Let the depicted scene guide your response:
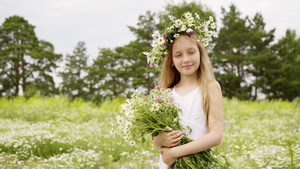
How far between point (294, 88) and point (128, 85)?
576 inches

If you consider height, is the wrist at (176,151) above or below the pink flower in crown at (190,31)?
below

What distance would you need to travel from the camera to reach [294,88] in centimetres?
2333

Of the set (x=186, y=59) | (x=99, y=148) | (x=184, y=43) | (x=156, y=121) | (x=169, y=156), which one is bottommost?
(x=99, y=148)

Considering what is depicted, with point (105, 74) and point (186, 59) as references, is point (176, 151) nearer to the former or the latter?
point (186, 59)

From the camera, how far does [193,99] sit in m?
2.08

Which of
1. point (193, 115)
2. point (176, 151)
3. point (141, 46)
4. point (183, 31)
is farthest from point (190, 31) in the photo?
point (141, 46)

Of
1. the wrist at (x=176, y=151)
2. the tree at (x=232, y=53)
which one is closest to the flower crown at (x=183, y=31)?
the wrist at (x=176, y=151)

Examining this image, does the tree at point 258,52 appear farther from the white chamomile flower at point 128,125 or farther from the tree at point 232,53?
the white chamomile flower at point 128,125

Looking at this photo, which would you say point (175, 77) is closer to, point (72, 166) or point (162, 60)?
point (162, 60)

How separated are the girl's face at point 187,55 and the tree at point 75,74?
24.1m

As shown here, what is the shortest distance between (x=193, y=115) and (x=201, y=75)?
1.10 feet

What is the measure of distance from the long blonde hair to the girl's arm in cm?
5

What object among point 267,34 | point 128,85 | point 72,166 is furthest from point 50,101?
point 267,34

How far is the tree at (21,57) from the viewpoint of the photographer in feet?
74.3
